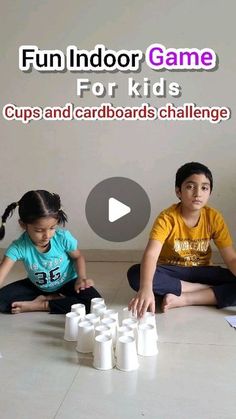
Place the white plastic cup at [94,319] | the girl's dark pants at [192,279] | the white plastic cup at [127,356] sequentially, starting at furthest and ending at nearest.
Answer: the girl's dark pants at [192,279] → the white plastic cup at [94,319] → the white plastic cup at [127,356]

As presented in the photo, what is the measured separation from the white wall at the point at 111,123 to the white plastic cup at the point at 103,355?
853 mm

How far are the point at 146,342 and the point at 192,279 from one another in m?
0.39

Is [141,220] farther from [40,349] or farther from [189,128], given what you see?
[40,349]

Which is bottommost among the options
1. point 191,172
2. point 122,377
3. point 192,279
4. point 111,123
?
point 122,377

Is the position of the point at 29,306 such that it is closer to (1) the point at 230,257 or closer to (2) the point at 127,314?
(2) the point at 127,314

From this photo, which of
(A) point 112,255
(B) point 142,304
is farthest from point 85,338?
(A) point 112,255

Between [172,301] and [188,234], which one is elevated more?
[188,234]

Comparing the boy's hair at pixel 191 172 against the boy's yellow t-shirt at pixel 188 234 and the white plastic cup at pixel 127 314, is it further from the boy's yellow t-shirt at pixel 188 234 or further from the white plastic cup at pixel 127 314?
the white plastic cup at pixel 127 314

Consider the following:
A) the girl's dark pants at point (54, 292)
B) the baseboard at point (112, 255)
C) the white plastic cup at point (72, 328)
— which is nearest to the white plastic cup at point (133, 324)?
the white plastic cup at point (72, 328)

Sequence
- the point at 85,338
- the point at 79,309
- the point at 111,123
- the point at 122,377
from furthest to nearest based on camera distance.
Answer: the point at 111,123
the point at 79,309
the point at 85,338
the point at 122,377

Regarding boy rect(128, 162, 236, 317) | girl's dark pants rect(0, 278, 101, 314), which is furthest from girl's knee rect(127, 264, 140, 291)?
girl's dark pants rect(0, 278, 101, 314)

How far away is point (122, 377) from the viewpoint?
0.87 meters

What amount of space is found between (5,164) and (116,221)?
1.62ft

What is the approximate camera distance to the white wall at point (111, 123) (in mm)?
1605
